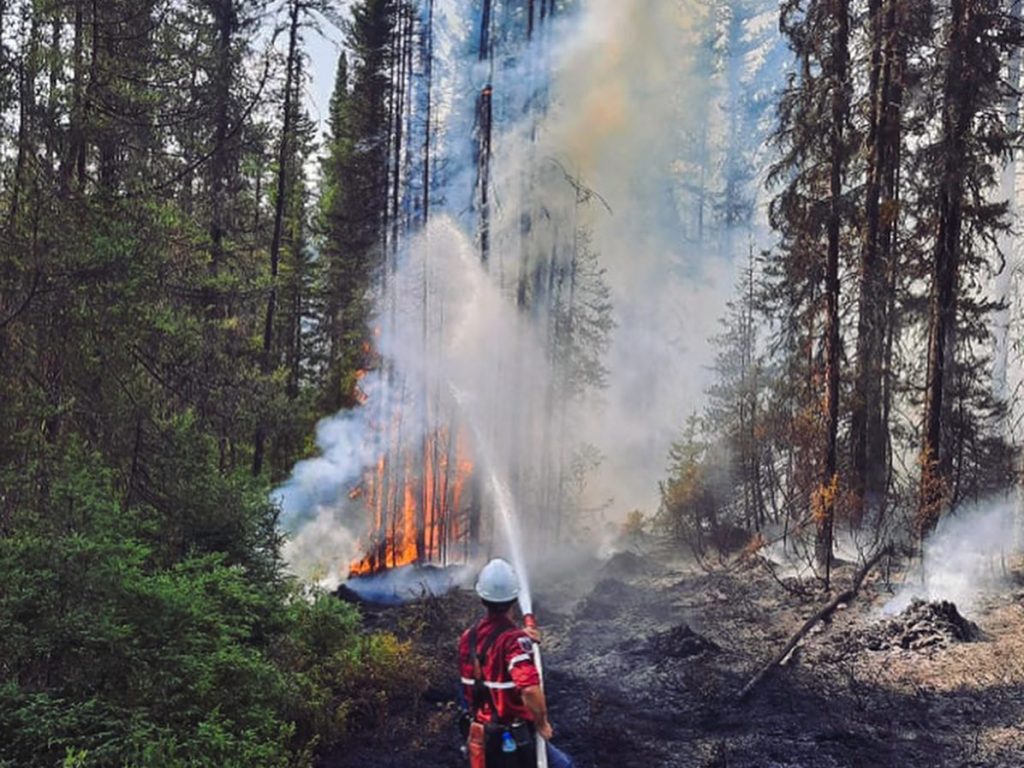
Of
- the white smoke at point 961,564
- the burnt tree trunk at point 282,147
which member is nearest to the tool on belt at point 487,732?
the white smoke at point 961,564

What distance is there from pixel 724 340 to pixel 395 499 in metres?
14.9

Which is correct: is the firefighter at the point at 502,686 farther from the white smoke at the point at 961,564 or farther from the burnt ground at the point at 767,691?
the white smoke at the point at 961,564

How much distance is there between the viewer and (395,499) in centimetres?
2053

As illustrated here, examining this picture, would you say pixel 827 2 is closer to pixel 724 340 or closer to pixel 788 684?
pixel 788 684

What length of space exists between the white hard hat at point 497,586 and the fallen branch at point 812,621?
524cm

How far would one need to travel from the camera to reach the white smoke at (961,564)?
1118 cm

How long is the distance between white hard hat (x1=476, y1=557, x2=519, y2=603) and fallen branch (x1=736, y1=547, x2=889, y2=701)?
5238 millimetres

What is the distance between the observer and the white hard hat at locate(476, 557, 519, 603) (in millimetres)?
5070

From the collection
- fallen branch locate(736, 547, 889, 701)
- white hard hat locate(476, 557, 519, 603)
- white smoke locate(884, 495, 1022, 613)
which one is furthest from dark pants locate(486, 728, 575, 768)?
white smoke locate(884, 495, 1022, 613)

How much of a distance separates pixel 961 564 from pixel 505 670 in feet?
31.9

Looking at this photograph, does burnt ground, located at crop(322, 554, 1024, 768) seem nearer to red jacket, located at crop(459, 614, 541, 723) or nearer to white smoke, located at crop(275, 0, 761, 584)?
red jacket, located at crop(459, 614, 541, 723)

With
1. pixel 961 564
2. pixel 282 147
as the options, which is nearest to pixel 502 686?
pixel 961 564

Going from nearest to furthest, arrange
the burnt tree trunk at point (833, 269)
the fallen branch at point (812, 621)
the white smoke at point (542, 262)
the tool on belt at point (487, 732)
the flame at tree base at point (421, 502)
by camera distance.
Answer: the tool on belt at point (487, 732), the fallen branch at point (812, 621), the burnt tree trunk at point (833, 269), the flame at tree base at point (421, 502), the white smoke at point (542, 262)

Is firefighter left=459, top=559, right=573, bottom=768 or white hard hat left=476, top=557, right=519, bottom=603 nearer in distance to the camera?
firefighter left=459, top=559, right=573, bottom=768
